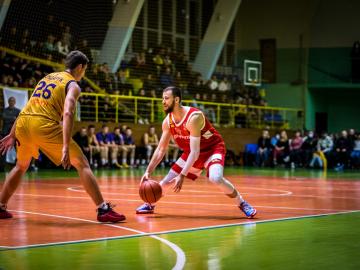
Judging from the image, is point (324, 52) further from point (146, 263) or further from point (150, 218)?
point (146, 263)

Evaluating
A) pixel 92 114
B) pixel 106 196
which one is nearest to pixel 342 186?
pixel 106 196

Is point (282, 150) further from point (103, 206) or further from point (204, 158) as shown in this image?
point (103, 206)

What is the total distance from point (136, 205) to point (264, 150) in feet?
57.2

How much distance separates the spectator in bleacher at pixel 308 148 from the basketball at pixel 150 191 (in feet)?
58.9

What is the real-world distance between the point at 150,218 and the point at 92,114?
1656 centimetres

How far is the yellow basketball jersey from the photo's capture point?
24.7 ft

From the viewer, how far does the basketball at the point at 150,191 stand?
8125 millimetres

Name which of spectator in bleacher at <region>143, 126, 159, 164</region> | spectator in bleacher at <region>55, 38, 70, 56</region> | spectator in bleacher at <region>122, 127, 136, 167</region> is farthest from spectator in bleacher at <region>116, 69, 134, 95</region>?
spectator in bleacher at <region>55, 38, 70, 56</region>

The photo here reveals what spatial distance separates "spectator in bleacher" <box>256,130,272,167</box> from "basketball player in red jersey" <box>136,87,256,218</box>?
60.0 feet

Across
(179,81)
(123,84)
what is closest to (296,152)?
(179,81)

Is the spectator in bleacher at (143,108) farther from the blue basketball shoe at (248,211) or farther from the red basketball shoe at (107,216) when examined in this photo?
the red basketball shoe at (107,216)

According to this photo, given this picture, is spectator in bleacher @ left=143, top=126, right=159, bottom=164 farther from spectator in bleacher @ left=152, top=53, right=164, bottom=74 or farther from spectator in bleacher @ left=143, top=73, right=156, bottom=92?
spectator in bleacher @ left=152, top=53, right=164, bottom=74

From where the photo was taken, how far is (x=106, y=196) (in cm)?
1111

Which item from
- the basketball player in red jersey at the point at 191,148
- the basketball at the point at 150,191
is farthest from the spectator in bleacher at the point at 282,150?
the basketball at the point at 150,191
